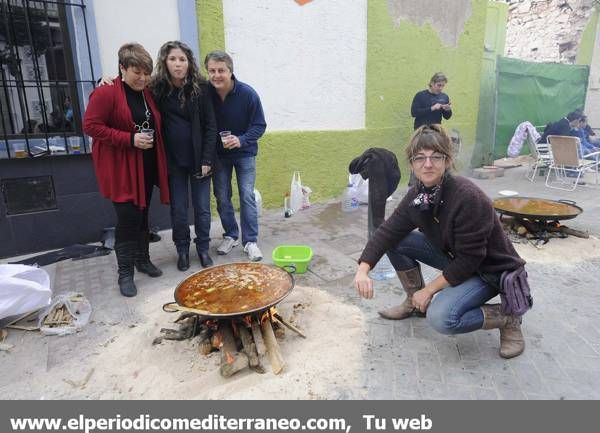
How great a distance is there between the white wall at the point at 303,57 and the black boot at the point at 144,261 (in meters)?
2.75

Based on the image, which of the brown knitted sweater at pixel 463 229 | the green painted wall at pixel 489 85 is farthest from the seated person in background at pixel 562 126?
the brown knitted sweater at pixel 463 229

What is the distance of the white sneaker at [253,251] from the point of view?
4.39 meters

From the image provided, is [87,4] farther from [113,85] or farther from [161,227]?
[161,227]

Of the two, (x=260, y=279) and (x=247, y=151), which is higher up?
(x=247, y=151)

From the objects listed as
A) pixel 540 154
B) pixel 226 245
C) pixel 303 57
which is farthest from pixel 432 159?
pixel 540 154

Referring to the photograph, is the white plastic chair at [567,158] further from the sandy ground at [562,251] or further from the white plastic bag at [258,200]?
the white plastic bag at [258,200]

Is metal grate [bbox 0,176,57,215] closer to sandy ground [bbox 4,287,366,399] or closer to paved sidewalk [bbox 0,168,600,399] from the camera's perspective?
paved sidewalk [bbox 0,168,600,399]

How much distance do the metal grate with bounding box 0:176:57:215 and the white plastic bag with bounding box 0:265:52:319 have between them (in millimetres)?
1619

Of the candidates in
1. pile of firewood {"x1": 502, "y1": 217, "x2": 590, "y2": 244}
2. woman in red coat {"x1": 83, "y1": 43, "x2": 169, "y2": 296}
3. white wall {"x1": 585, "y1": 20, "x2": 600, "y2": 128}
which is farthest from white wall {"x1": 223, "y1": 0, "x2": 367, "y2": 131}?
white wall {"x1": 585, "y1": 20, "x2": 600, "y2": 128}

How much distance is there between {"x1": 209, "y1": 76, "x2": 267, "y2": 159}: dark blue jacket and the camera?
410 cm

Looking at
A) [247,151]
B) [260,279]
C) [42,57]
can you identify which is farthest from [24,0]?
[260,279]

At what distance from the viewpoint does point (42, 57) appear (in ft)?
14.8

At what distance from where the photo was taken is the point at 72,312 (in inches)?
125

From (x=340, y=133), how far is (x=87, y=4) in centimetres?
391
